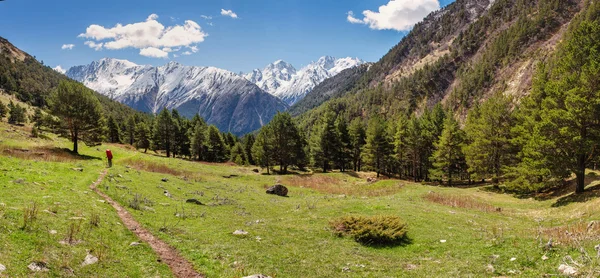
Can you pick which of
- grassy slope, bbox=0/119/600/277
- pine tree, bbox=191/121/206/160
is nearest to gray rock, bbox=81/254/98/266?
grassy slope, bbox=0/119/600/277

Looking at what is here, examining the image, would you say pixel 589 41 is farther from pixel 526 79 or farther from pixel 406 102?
pixel 406 102

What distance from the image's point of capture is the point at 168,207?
23.0m

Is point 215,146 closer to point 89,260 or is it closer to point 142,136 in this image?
point 142,136

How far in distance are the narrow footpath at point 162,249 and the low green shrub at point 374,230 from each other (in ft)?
29.3

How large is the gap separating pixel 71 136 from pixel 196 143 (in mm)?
44107

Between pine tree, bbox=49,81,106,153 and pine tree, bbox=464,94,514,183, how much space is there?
63.7 m

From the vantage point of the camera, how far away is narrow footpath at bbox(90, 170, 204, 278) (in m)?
12.4

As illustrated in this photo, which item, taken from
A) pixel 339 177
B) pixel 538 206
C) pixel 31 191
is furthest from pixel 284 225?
pixel 339 177

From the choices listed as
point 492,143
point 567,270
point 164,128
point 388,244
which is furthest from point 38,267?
point 164,128

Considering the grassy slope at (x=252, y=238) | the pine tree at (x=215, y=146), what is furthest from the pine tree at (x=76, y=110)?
the pine tree at (x=215, y=146)

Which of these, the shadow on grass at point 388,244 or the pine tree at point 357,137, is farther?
the pine tree at point 357,137

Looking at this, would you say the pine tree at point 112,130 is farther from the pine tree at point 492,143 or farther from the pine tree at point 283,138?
the pine tree at point 492,143

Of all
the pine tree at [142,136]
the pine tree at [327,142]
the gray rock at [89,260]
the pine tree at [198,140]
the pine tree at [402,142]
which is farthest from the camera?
the pine tree at [142,136]

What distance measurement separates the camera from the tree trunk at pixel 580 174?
3077cm
